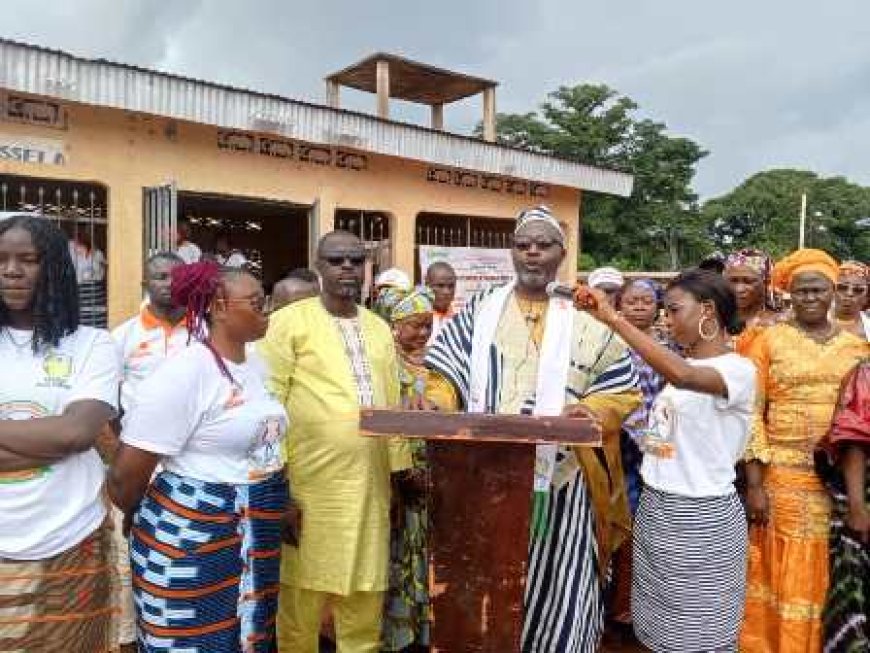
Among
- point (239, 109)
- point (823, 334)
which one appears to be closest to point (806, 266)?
point (823, 334)

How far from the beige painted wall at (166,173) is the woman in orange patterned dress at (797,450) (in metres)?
5.66

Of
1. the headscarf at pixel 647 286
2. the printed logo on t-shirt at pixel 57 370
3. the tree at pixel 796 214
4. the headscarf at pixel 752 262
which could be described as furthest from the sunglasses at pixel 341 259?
the tree at pixel 796 214

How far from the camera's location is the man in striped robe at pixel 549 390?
2604 mm

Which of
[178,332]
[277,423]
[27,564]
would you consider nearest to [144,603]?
[27,564]

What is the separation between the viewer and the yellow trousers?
9.63ft

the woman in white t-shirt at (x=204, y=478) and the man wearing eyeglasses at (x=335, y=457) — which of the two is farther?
the man wearing eyeglasses at (x=335, y=457)

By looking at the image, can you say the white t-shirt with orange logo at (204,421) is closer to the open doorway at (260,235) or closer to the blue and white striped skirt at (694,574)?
the blue and white striped skirt at (694,574)

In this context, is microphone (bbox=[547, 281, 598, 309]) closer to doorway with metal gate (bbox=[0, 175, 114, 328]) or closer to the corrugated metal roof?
the corrugated metal roof

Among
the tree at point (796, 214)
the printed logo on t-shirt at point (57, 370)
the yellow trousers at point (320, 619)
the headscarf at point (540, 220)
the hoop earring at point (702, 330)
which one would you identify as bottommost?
the yellow trousers at point (320, 619)

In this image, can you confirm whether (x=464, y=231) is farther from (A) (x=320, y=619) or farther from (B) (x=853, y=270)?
(A) (x=320, y=619)

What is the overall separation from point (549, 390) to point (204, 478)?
3.86 feet

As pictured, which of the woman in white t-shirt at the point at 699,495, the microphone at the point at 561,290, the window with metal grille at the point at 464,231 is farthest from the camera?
the window with metal grille at the point at 464,231

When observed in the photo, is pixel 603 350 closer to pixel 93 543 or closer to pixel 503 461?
pixel 503 461

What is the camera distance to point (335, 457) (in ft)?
9.28
